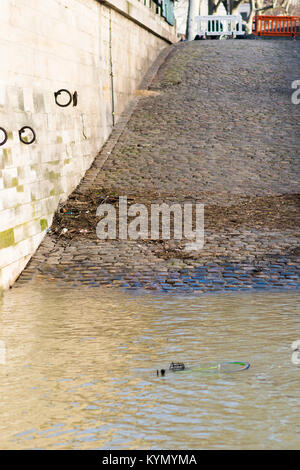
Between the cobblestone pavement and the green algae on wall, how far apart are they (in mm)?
605

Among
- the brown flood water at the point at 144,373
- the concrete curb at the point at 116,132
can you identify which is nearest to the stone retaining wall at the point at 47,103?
the concrete curb at the point at 116,132

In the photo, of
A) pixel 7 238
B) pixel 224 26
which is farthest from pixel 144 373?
pixel 224 26

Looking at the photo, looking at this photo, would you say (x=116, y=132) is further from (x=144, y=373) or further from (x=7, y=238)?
(x=144, y=373)

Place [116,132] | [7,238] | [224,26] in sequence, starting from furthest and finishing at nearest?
[224,26] < [116,132] < [7,238]

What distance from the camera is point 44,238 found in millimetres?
11281

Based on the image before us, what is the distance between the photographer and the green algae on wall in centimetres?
923

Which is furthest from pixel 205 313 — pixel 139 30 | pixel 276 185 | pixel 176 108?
pixel 139 30

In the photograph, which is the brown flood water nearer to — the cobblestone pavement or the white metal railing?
the cobblestone pavement

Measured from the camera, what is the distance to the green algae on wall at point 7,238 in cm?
923

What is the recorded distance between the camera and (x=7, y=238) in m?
9.45

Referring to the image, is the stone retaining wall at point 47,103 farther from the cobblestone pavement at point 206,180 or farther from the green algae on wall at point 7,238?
the cobblestone pavement at point 206,180

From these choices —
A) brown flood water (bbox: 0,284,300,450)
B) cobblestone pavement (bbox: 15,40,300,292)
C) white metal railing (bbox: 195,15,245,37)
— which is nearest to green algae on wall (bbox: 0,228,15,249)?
cobblestone pavement (bbox: 15,40,300,292)

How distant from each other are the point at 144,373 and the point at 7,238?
433 cm
